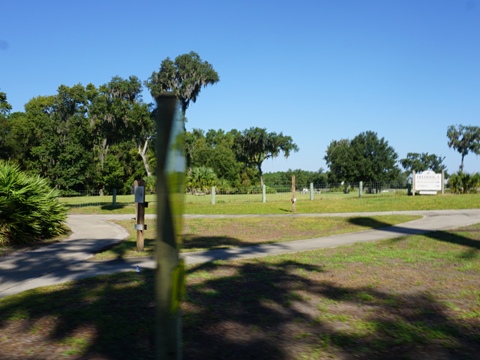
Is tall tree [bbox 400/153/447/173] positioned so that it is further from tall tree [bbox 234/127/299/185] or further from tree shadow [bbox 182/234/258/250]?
tree shadow [bbox 182/234/258/250]

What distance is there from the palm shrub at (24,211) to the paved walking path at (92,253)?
78 cm

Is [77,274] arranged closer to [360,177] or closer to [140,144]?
[140,144]

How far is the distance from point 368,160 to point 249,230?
66853 mm

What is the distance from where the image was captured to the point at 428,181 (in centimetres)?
3316

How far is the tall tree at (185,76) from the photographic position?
223 feet

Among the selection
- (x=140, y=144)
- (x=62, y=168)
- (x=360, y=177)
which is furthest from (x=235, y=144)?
(x=62, y=168)

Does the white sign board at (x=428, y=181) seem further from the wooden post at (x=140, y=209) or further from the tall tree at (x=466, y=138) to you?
the tall tree at (x=466, y=138)

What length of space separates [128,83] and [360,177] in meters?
41.1

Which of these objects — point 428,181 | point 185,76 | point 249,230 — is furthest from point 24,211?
point 185,76

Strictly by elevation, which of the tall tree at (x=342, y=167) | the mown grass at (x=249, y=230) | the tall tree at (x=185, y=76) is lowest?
the mown grass at (x=249, y=230)

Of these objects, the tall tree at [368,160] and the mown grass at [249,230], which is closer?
the mown grass at [249,230]

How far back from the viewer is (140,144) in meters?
64.1

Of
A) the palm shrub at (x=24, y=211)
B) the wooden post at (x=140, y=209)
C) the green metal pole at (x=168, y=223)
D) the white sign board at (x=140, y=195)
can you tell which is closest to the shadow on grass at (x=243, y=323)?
the green metal pole at (x=168, y=223)

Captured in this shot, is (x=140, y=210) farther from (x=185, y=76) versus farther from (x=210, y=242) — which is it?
(x=185, y=76)
